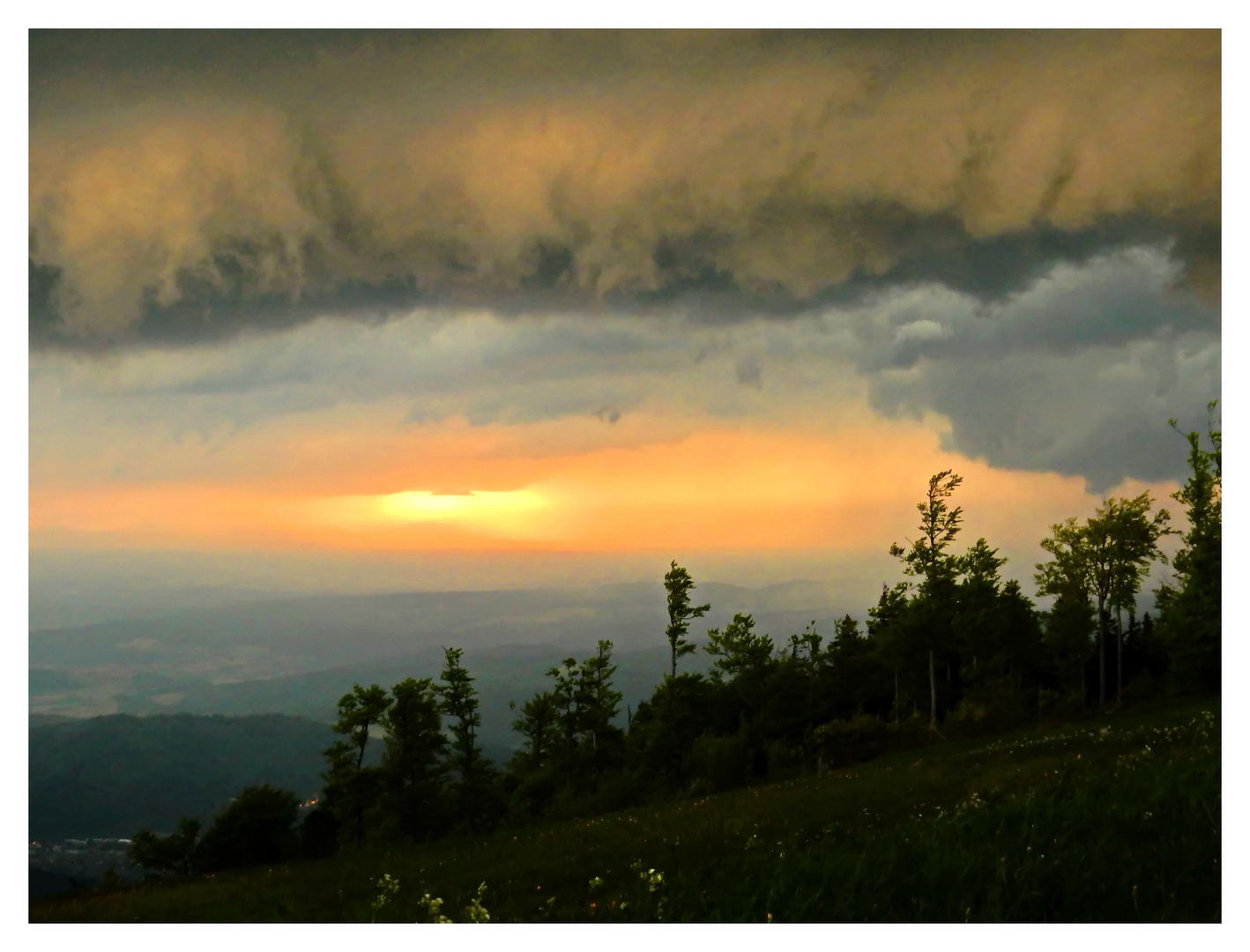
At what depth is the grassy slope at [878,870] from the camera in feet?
21.2

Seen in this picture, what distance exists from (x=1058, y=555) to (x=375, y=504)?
3719 cm

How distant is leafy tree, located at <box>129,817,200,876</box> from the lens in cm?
1661

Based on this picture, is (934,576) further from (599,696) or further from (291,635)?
(291,635)

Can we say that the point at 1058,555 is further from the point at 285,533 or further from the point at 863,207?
the point at 285,533

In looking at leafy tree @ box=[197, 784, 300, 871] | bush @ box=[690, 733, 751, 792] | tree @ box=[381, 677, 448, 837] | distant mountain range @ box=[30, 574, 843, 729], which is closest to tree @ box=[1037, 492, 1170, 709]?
bush @ box=[690, 733, 751, 792]

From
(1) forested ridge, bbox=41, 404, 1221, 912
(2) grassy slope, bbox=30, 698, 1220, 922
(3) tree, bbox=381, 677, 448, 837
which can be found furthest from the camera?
(3) tree, bbox=381, 677, 448, 837

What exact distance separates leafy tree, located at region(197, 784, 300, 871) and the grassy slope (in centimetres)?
874

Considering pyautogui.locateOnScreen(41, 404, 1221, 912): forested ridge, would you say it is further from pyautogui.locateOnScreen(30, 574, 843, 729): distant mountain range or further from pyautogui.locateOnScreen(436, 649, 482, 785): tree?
pyautogui.locateOnScreen(30, 574, 843, 729): distant mountain range

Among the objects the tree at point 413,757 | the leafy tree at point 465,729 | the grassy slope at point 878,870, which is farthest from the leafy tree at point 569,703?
the grassy slope at point 878,870

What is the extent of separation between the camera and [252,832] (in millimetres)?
18531

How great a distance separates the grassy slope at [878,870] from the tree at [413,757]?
17.1m

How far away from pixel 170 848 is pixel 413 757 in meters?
10.4
